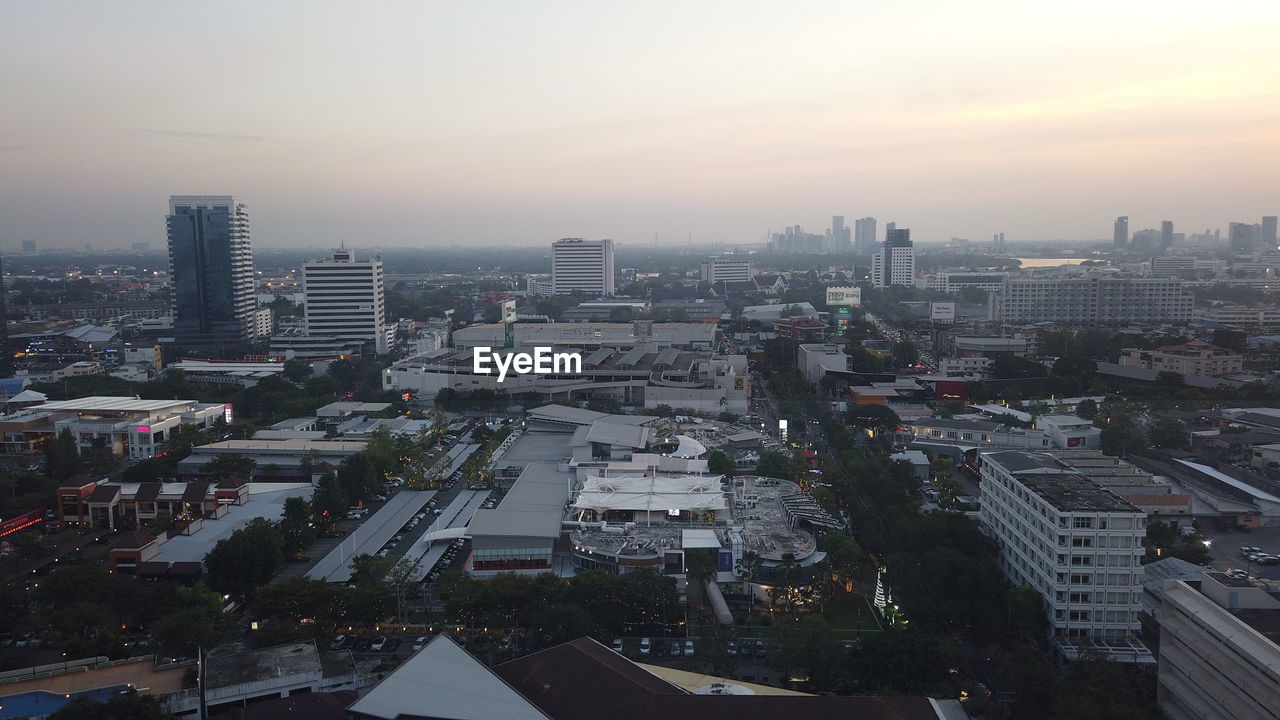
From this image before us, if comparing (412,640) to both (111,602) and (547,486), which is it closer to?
(111,602)

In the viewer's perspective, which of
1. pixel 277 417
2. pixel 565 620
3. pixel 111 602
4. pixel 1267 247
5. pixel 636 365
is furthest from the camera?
pixel 1267 247

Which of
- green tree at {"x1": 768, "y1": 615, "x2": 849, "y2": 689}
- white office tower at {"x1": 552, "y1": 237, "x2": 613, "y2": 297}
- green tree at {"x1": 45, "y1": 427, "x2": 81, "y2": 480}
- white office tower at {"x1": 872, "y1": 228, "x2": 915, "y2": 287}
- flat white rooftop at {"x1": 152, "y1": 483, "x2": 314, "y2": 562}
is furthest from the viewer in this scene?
white office tower at {"x1": 872, "y1": 228, "x2": 915, "y2": 287}

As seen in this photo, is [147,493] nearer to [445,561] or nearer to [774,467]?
[445,561]

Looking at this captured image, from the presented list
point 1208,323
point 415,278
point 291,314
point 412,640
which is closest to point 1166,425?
point 412,640

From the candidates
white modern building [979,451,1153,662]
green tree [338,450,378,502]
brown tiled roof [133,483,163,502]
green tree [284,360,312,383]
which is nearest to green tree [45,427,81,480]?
brown tiled roof [133,483,163,502]

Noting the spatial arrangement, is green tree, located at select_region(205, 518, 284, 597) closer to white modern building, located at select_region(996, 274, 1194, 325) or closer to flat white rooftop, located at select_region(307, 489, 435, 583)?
flat white rooftop, located at select_region(307, 489, 435, 583)

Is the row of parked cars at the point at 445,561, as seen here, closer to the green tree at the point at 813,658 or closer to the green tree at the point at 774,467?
the green tree at the point at 813,658
